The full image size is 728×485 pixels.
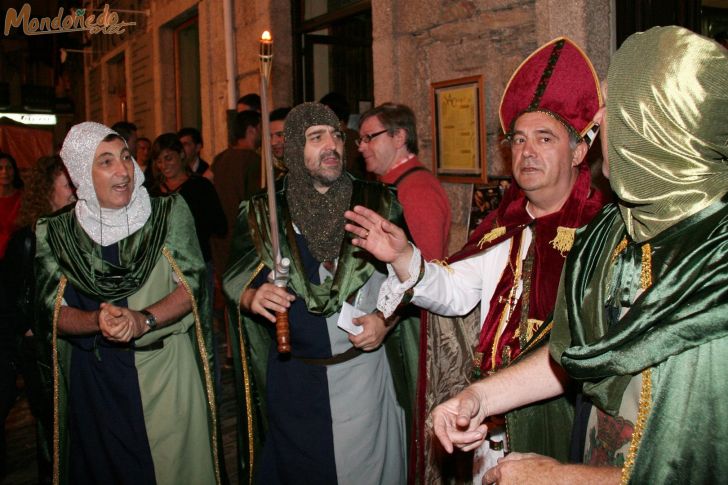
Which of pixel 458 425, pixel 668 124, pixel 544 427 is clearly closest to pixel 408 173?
pixel 544 427

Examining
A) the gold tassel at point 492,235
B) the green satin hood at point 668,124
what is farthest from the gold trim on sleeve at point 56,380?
the green satin hood at point 668,124

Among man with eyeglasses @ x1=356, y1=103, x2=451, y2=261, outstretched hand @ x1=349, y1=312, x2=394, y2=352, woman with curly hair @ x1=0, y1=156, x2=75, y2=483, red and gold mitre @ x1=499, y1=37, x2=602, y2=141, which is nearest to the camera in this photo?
red and gold mitre @ x1=499, y1=37, x2=602, y2=141

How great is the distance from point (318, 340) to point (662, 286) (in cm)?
181

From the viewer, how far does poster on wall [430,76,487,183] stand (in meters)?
4.79

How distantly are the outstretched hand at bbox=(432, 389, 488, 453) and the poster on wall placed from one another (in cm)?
312

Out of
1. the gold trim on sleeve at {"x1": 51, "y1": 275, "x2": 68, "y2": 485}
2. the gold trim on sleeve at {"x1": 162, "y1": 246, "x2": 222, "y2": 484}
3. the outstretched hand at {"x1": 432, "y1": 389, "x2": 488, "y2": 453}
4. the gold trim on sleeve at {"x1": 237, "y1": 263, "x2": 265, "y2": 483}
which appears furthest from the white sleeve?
the gold trim on sleeve at {"x1": 51, "y1": 275, "x2": 68, "y2": 485}

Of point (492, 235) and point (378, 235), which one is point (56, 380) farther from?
point (492, 235)

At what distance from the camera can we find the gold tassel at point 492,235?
8.83 ft

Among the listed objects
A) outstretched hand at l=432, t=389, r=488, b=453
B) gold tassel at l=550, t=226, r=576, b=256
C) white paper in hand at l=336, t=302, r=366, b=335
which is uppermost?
gold tassel at l=550, t=226, r=576, b=256

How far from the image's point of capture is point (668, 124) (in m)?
1.41

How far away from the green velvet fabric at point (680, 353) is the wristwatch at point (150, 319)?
207 centimetres

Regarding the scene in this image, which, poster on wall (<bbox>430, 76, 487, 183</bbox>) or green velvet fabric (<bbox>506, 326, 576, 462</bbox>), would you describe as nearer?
green velvet fabric (<bbox>506, 326, 576, 462</bbox>)

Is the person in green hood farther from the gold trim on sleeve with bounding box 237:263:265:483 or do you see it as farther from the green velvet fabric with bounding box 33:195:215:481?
the green velvet fabric with bounding box 33:195:215:481

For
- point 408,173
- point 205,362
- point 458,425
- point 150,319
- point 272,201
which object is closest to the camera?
point 458,425
